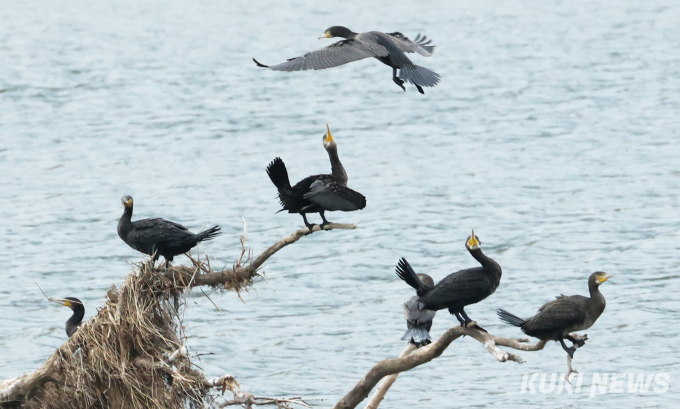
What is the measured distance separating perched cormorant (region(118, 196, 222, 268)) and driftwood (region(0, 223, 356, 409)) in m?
0.19

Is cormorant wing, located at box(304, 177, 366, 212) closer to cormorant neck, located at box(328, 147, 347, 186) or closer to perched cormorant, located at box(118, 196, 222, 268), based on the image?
cormorant neck, located at box(328, 147, 347, 186)

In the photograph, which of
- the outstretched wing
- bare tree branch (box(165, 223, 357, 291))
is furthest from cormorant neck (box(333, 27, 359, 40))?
bare tree branch (box(165, 223, 357, 291))

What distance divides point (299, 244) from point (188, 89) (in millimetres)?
13767

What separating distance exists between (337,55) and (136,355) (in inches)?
142

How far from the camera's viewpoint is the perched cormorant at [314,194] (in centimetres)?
1073

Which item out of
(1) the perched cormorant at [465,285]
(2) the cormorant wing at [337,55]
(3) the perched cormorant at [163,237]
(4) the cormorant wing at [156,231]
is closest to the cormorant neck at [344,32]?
(2) the cormorant wing at [337,55]

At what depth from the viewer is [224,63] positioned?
4016cm

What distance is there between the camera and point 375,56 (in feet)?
37.5

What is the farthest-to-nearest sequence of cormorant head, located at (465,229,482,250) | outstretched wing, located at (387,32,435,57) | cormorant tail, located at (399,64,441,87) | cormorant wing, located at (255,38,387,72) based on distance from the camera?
outstretched wing, located at (387,32,435,57)
cormorant tail, located at (399,64,441,87)
cormorant wing, located at (255,38,387,72)
cormorant head, located at (465,229,482,250)

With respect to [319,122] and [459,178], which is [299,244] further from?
[319,122]

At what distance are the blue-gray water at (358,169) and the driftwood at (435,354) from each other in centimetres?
145

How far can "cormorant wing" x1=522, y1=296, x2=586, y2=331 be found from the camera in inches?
396

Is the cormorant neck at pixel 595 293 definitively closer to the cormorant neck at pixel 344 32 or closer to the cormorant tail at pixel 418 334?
the cormorant tail at pixel 418 334

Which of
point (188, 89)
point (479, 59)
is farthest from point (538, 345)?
point (479, 59)
